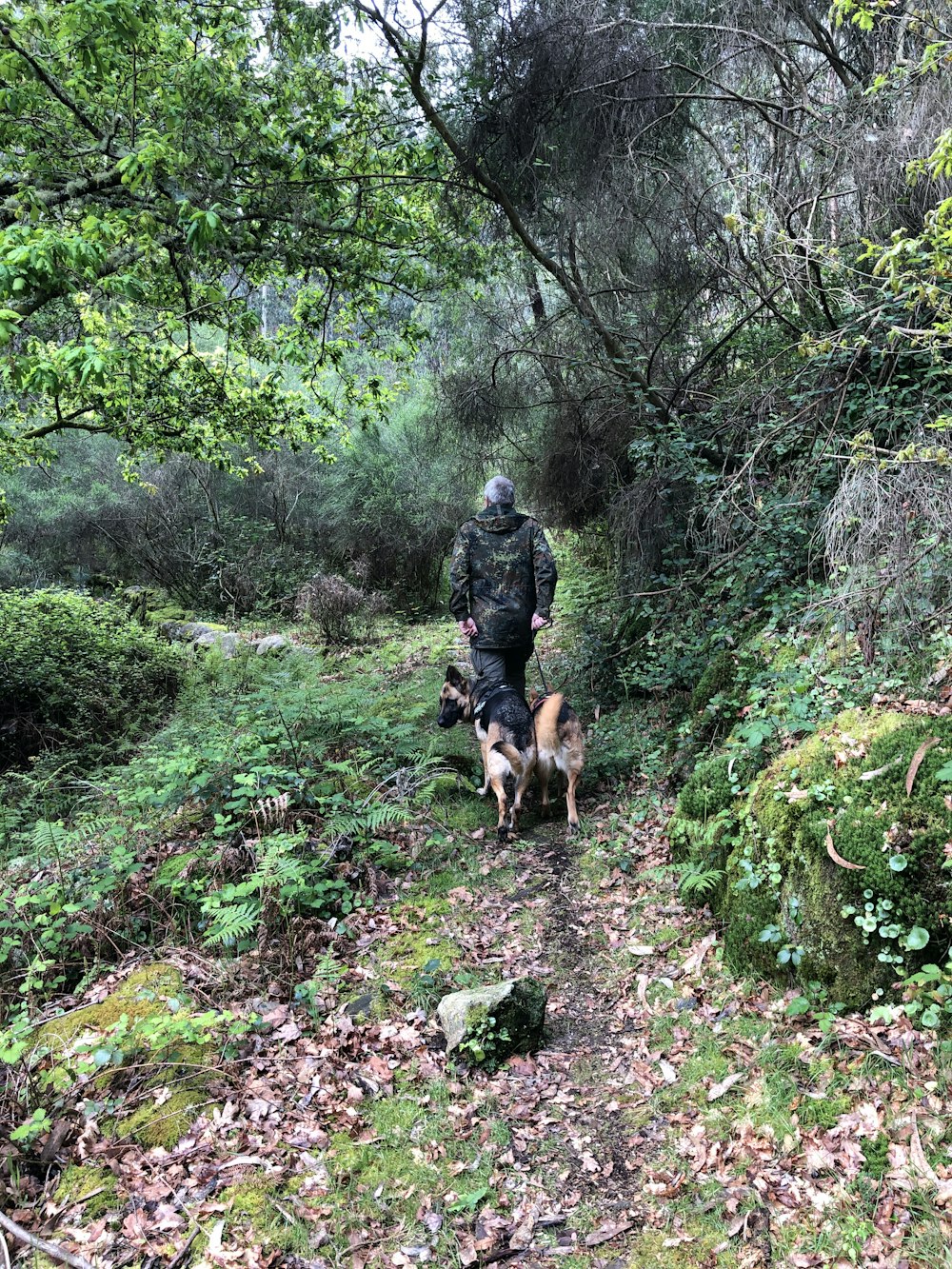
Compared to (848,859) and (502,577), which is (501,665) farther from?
(848,859)

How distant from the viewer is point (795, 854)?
3.55 metres

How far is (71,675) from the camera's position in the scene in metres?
9.58

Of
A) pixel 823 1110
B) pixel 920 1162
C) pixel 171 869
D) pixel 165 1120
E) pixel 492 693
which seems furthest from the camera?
pixel 492 693

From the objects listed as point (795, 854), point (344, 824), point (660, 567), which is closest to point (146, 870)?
point (344, 824)

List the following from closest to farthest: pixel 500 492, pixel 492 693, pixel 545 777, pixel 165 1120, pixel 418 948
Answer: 1. pixel 165 1120
2. pixel 418 948
3. pixel 545 777
4. pixel 492 693
5. pixel 500 492

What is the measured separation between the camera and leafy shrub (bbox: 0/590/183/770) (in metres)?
8.86

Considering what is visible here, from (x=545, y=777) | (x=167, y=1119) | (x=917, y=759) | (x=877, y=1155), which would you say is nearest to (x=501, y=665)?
(x=545, y=777)

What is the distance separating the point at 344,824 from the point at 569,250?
19.8 ft

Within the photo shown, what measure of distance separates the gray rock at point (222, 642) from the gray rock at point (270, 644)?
0.38m

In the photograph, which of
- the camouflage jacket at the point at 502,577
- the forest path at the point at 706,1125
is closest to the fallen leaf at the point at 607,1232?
the forest path at the point at 706,1125

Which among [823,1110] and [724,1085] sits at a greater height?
[823,1110]

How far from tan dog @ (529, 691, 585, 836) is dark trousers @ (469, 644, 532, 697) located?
0.45m

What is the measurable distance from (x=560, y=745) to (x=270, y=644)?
804 centimetres

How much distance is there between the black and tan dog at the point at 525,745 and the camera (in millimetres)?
5906
